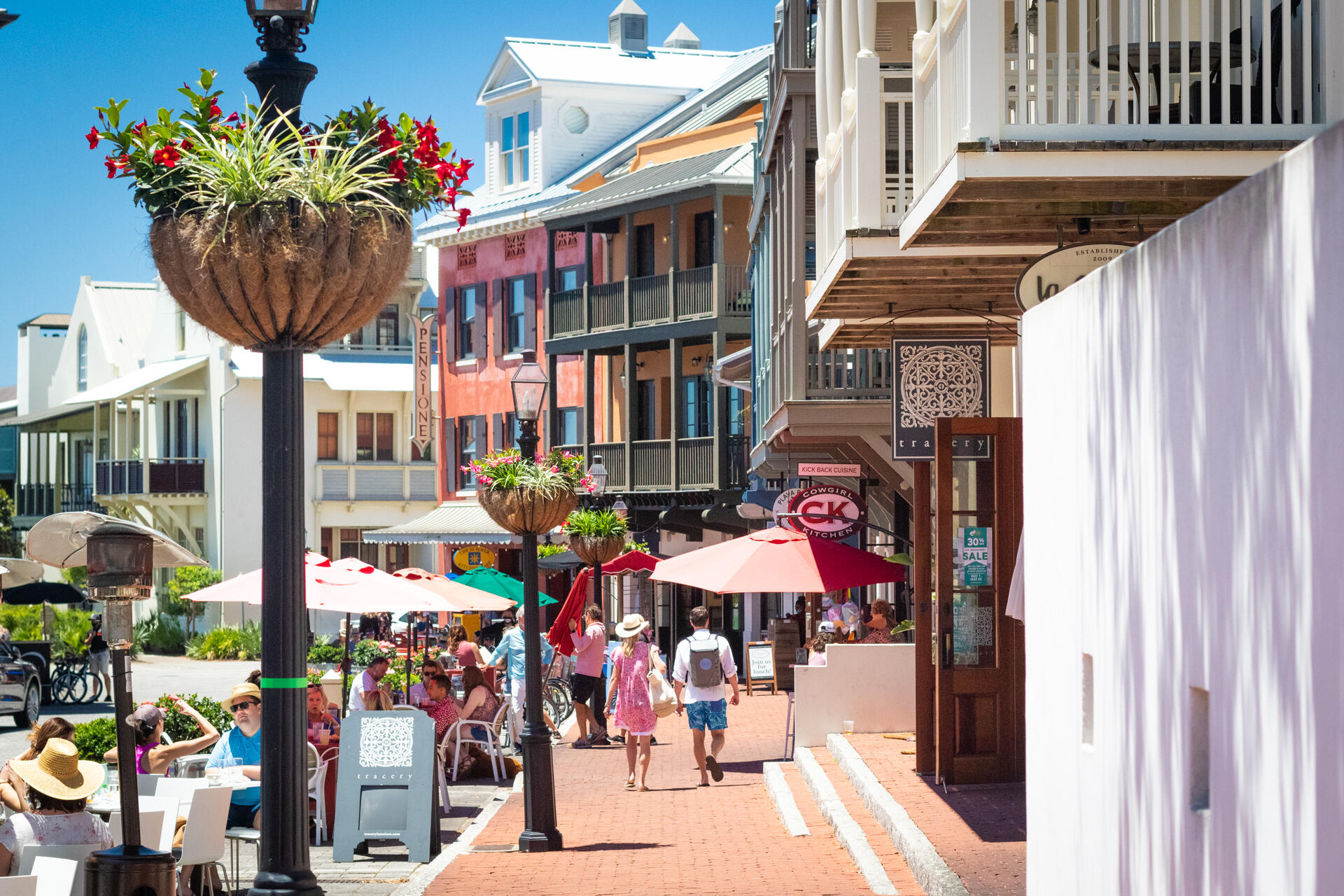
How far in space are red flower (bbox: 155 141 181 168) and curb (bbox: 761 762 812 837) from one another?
7495 mm

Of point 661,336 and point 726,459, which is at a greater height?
point 661,336

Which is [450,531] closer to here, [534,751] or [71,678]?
[71,678]

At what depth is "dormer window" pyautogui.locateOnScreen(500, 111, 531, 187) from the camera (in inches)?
1672

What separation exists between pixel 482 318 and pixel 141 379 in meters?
11.8

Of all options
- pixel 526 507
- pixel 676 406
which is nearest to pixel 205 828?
pixel 526 507

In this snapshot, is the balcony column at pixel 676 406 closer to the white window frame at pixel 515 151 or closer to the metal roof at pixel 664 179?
the metal roof at pixel 664 179

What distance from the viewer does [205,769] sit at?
11.6 m

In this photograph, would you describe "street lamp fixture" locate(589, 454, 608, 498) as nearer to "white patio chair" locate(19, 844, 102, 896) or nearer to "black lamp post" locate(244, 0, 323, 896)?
"white patio chair" locate(19, 844, 102, 896)

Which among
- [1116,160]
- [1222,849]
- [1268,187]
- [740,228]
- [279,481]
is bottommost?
[1222,849]

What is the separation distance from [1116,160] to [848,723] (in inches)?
348

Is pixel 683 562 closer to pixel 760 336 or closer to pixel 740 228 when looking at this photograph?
pixel 760 336

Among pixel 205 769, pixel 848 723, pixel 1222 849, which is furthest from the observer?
pixel 848 723

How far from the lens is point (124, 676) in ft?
21.1

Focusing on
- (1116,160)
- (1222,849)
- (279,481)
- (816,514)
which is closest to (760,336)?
(816,514)
